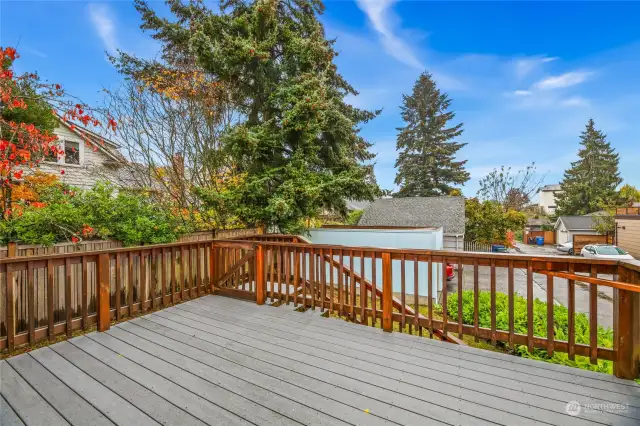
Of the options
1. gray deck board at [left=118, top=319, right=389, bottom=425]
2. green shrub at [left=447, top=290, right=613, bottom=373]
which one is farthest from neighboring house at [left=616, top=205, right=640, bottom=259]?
gray deck board at [left=118, top=319, right=389, bottom=425]

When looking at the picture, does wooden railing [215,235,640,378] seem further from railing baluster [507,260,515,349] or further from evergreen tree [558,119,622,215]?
evergreen tree [558,119,622,215]

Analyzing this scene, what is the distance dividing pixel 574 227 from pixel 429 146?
1449cm

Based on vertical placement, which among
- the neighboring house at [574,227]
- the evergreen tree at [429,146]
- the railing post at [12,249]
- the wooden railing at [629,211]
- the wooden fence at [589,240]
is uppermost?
the evergreen tree at [429,146]

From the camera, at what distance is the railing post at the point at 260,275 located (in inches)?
168

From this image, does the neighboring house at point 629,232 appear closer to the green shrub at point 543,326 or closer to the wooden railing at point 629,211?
the wooden railing at point 629,211

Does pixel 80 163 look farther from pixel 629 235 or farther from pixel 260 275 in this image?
pixel 629 235

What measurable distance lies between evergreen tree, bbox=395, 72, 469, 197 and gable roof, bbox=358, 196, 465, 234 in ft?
19.1

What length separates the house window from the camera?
8.79m

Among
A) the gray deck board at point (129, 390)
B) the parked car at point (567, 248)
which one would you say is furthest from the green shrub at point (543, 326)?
the parked car at point (567, 248)

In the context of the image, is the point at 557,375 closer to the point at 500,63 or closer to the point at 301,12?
the point at 301,12

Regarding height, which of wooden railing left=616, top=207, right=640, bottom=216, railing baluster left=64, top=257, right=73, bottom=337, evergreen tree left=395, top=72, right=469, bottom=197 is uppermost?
evergreen tree left=395, top=72, right=469, bottom=197

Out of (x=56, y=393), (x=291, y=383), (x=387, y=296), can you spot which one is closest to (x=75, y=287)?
(x=56, y=393)

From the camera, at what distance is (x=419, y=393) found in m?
2.07

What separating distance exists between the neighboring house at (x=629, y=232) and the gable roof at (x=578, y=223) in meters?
4.61
